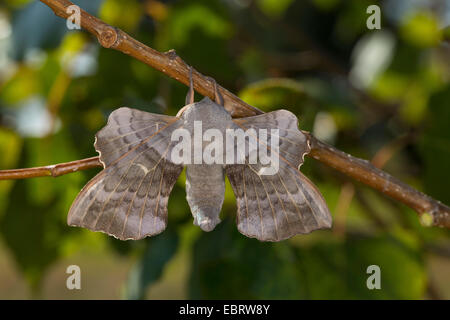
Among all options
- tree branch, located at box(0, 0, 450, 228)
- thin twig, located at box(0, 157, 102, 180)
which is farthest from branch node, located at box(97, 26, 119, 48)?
thin twig, located at box(0, 157, 102, 180)

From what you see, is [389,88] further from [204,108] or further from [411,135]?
[204,108]

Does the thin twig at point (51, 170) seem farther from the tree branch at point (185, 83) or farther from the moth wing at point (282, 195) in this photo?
the moth wing at point (282, 195)

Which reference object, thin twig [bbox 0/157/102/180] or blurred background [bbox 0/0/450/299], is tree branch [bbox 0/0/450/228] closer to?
thin twig [bbox 0/157/102/180]

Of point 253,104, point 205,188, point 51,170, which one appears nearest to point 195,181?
point 205,188

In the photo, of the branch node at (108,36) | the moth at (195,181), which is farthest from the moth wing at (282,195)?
the branch node at (108,36)

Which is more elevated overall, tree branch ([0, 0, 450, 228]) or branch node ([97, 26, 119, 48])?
branch node ([97, 26, 119, 48])

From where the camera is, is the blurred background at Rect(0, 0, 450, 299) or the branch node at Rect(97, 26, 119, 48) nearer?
Answer: the branch node at Rect(97, 26, 119, 48)

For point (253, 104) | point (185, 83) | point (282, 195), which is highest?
point (253, 104)

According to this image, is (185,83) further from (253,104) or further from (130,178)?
(253,104)
